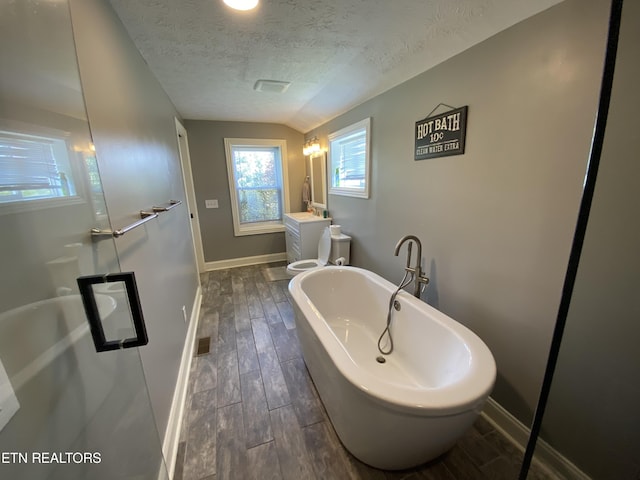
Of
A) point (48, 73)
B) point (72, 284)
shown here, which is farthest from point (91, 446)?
point (48, 73)

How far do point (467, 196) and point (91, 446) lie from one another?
6.34ft

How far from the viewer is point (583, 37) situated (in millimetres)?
1006

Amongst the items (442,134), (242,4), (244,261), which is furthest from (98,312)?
(244,261)

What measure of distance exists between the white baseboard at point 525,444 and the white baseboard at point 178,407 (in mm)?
1791

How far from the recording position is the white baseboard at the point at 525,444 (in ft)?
3.96

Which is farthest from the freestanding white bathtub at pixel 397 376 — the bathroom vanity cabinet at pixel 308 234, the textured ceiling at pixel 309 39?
the textured ceiling at pixel 309 39

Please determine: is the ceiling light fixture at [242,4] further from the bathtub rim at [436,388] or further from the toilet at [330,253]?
the toilet at [330,253]

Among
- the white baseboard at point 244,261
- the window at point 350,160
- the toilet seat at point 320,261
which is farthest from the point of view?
the white baseboard at point 244,261

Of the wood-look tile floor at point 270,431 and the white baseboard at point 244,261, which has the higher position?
the white baseboard at point 244,261

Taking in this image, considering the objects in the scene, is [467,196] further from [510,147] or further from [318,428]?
[318,428]

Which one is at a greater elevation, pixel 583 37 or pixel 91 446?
pixel 583 37

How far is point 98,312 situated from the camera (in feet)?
2.51

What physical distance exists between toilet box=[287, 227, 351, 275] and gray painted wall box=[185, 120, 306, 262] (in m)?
1.36

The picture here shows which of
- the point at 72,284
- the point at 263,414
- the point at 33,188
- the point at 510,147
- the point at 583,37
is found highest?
the point at 583,37
